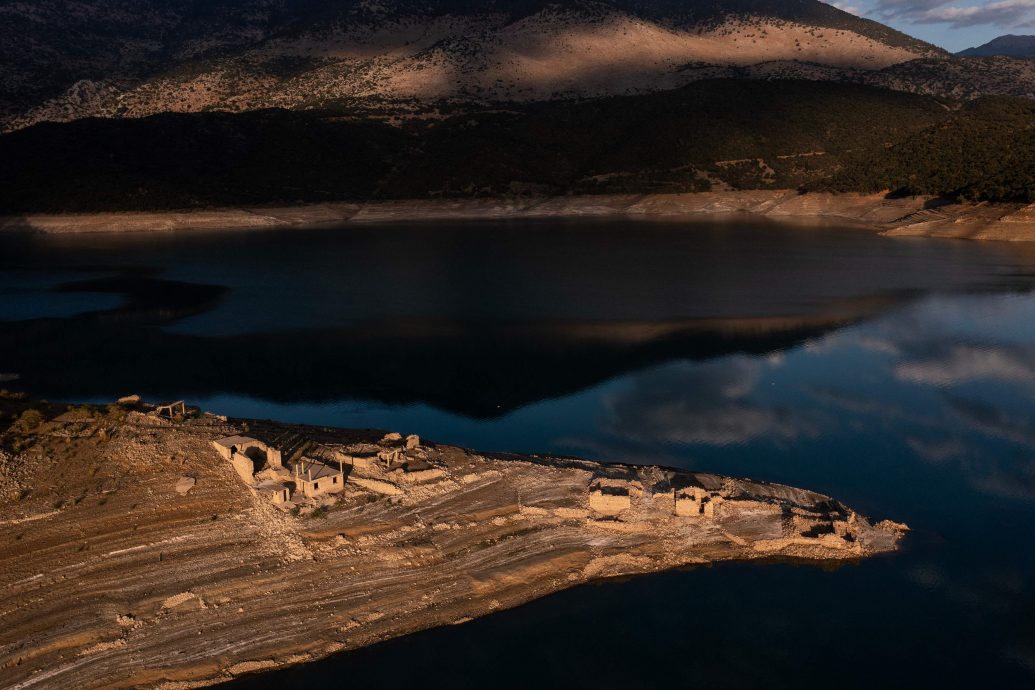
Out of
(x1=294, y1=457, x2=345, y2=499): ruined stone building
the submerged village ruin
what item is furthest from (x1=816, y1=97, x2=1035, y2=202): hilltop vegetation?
(x1=294, y1=457, x2=345, y2=499): ruined stone building

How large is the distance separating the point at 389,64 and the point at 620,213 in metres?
86.5

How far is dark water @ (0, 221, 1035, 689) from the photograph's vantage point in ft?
63.1

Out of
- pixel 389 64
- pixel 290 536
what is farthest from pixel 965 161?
pixel 389 64

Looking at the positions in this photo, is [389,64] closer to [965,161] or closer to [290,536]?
[965,161]

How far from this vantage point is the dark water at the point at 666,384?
19.2 m

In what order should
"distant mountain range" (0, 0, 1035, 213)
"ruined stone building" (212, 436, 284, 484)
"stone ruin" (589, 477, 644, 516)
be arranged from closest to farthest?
"ruined stone building" (212, 436, 284, 484) < "stone ruin" (589, 477, 644, 516) < "distant mountain range" (0, 0, 1035, 213)

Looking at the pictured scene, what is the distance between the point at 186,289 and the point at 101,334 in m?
13.5

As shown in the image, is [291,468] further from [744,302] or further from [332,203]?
[332,203]

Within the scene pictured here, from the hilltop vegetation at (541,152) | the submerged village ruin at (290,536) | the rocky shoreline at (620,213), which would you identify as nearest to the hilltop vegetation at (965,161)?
the hilltop vegetation at (541,152)

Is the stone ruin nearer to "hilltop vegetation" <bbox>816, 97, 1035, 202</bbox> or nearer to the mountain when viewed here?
"hilltop vegetation" <bbox>816, 97, 1035, 202</bbox>

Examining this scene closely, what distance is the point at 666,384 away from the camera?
37.7 meters

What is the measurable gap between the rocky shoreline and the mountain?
154ft

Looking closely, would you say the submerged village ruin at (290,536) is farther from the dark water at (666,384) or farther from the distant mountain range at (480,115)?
the distant mountain range at (480,115)

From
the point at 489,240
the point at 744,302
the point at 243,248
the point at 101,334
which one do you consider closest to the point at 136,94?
the point at 243,248
